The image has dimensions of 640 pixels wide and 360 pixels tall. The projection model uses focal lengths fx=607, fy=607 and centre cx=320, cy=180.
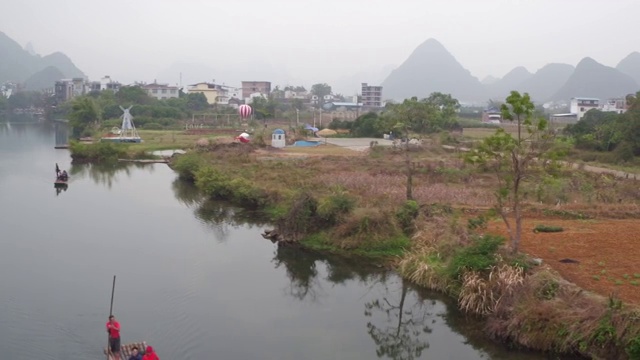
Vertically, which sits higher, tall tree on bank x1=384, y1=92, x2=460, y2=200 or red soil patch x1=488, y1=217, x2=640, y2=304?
tall tree on bank x1=384, y1=92, x2=460, y2=200

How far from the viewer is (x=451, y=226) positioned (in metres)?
15.6

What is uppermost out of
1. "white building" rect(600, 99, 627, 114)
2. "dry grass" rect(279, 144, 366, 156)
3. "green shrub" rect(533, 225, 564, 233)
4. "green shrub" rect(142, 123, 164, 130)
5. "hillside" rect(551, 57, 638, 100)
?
"hillside" rect(551, 57, 638, 100)

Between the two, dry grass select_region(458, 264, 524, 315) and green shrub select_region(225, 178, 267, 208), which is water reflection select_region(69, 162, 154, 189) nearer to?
green shrub select_region(225, 178, 267, 208)

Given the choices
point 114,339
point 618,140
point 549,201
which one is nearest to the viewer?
point 114,339

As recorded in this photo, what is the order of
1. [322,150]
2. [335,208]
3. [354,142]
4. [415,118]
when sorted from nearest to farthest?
1. [335,208]
2. [415,118]
3. [322,150]
4. [354,142]

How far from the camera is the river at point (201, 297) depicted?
11.4 metres

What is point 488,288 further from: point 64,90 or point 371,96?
point 371,96

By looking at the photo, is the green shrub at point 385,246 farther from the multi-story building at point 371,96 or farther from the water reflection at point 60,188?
the multi-story building at point 371,96

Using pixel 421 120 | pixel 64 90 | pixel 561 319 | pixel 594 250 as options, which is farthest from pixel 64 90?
pixel 561 319

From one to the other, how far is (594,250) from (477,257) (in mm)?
3521

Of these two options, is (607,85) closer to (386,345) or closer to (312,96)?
(312,96)

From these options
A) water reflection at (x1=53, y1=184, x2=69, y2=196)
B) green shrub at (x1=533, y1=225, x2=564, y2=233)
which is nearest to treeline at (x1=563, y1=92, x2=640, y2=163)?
green shrub at (x1=533, y1=225, x2=564, y2=233)

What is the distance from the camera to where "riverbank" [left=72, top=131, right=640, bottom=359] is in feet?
34.8

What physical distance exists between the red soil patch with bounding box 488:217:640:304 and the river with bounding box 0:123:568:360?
94.9 inches
